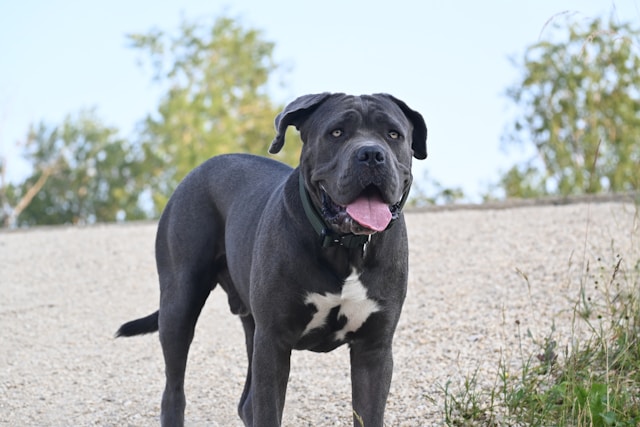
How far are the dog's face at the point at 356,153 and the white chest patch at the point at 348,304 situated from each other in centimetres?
28

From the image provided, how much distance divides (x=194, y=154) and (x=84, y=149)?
15.2ft

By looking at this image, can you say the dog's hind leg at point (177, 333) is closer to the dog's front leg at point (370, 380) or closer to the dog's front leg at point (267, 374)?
the dog's front leg at point (267, 374)

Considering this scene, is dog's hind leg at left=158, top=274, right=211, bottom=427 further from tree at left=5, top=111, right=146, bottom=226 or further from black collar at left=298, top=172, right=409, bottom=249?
tree at left=5, top=111, right=146, bottom=226

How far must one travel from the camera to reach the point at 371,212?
11.3 feet

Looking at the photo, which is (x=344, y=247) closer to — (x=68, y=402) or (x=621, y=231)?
(x=68, y=402)

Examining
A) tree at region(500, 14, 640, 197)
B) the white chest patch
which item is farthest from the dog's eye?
tree at region(500, 14, 640, 197)

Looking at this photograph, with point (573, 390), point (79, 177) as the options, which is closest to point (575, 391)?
point (573, 390)

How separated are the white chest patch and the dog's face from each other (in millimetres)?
283

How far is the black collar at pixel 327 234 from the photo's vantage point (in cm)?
366

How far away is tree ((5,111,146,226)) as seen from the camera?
90.8ft

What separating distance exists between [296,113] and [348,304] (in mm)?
833

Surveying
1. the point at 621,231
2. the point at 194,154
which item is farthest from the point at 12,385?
the point at 194,154

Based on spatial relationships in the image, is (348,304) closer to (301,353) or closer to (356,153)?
(356,153)

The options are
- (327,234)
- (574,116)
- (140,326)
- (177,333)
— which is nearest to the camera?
(327,234)
